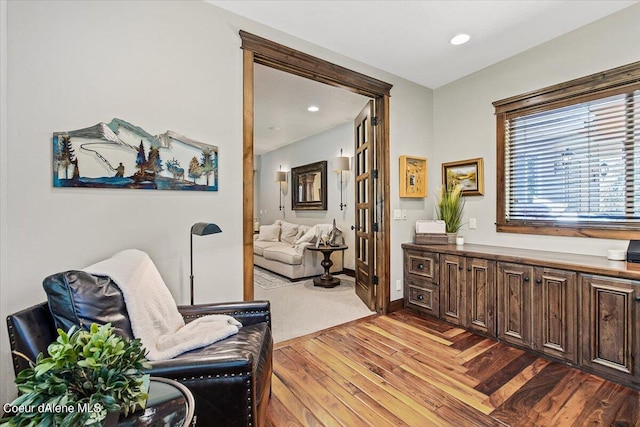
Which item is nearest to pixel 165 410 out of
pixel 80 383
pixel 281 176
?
pixel 80 383

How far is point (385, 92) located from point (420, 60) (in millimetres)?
462

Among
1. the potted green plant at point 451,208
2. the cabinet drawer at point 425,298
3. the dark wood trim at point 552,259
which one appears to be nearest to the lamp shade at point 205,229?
the dark wood trim at point 552,259

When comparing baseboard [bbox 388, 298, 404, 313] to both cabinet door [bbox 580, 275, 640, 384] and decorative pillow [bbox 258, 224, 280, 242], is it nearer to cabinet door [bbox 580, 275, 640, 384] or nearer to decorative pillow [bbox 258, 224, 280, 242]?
cabinet door [bbox 580, 275, 640, 384]

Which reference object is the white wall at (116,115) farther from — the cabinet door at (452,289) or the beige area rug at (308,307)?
the cabinet door at (452,289)

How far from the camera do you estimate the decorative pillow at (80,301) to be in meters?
1.16

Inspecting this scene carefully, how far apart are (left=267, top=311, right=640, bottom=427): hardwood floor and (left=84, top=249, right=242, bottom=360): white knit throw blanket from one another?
0.65 metres

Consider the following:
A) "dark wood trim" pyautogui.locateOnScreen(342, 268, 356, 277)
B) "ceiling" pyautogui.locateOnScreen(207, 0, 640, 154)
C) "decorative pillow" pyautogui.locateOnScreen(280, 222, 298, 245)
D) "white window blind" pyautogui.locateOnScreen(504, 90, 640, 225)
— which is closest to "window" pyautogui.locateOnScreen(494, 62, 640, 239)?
"white window blind" pyautogui.locateOnScreen(504, 90, 640, 225)

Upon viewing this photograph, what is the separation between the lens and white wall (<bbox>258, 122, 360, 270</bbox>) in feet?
17.6

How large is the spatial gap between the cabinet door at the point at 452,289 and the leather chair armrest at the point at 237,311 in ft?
6.57

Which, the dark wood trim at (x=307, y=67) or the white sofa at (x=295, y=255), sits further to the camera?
the white sofa at (x=295, y=255)

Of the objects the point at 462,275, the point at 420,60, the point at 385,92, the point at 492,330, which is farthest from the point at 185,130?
the point at 492,330

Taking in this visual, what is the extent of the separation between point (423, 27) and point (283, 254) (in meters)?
3.82

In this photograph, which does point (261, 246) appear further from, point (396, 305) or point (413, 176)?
point (413, 176)

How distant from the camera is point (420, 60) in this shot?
3084mm
